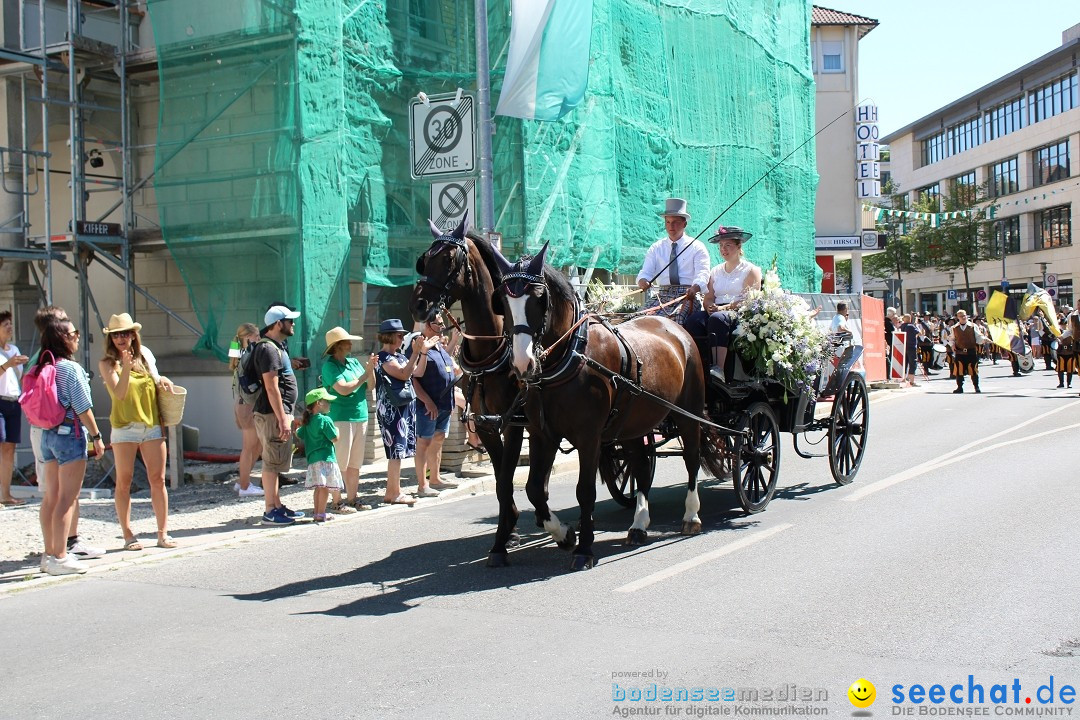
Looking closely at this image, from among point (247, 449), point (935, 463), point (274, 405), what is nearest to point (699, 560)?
point (274, 405)

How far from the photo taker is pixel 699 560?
7.19 metres

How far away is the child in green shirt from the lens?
9.38 metres

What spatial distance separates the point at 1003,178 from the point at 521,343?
61999 mm

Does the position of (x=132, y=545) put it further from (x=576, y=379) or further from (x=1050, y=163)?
(x=1050, y=163)

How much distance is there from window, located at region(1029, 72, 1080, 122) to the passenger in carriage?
169ft

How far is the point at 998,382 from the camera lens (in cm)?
2689

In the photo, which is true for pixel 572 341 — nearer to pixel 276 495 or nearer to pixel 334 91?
pixel 276 495

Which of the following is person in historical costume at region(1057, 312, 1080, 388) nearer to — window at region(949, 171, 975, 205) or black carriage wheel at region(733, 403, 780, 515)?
black carriage wheel at region(733, 403, 780, 515)

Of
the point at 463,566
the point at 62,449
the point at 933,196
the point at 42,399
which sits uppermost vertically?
the point at 933,196

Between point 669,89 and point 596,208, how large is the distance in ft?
14.9

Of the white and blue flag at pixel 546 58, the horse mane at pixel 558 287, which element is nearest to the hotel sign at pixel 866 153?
the white and blue flag at pixel 546 58

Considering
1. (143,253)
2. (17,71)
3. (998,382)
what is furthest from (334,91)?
(998,382)

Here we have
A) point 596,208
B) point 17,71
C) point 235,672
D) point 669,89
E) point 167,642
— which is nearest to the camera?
point 235,672

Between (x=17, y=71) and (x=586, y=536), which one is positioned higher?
(x=17, y=71)
